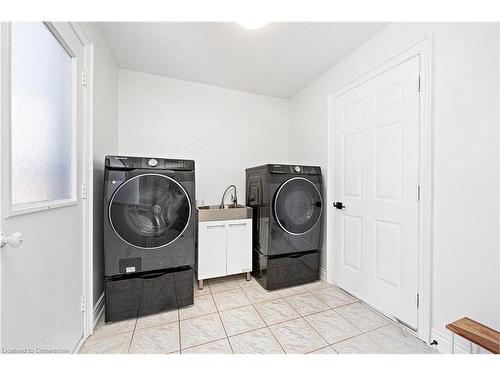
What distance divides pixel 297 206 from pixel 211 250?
104 centimetres

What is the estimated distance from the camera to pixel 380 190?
1.82 metres

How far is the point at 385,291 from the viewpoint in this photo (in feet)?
5.82

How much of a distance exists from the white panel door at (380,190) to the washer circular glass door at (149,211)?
62.5 inches

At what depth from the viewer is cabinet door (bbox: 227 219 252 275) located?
2320 millimetres

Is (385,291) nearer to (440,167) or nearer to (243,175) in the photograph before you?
(440,167)

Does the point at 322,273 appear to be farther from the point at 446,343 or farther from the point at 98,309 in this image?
the point at 98,309

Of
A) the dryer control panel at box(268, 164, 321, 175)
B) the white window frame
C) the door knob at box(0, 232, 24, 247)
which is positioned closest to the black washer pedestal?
the white window frame

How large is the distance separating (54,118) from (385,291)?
2.61 metres

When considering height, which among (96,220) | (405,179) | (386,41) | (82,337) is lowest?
(82,337)

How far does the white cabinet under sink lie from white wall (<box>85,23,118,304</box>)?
86 centimetres

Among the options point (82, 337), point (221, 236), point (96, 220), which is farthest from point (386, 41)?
point (82, 337)

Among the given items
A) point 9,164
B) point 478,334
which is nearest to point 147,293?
point 9,164

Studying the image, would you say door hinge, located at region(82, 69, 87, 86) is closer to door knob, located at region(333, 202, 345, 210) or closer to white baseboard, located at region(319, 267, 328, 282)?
door knob, located at region(333, 202, 345, 210)

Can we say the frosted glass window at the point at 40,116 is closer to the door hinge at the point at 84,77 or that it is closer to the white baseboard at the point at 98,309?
the door hinge at the point at 84,77
